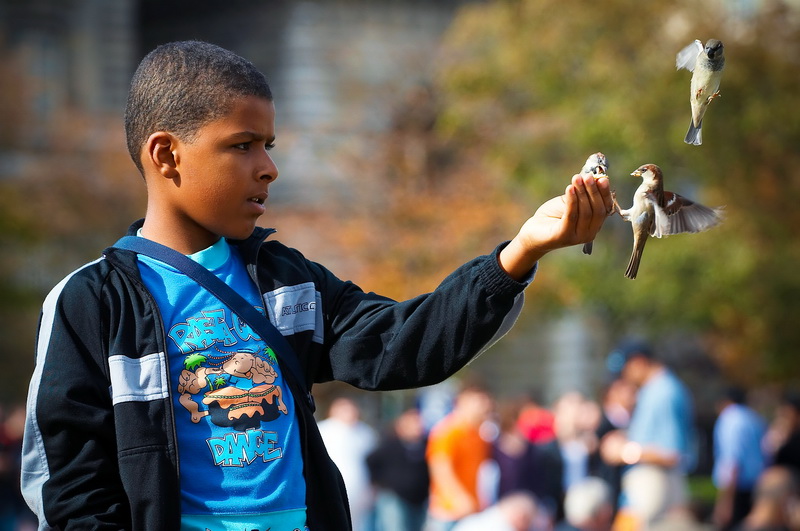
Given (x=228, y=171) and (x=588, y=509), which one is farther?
(x=588, y=509)

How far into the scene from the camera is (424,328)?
9.53 ft

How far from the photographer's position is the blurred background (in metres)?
16.0

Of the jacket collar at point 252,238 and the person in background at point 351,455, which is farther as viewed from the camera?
the person in background at point 351,455

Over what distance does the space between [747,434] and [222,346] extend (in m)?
11.6

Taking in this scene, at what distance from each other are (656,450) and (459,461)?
97.7 inches

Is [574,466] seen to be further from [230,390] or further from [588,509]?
[230,390]

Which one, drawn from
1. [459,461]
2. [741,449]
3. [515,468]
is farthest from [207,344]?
[741,449]

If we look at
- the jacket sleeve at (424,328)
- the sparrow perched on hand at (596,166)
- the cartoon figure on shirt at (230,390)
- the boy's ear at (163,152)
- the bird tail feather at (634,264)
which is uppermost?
the boy's ear at (163,152)

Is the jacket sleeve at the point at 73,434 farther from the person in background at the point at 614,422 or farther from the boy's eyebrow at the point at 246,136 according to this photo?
the person in background at the point at 614,422

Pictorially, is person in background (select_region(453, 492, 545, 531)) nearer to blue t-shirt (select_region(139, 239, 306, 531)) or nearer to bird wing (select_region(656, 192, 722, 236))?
blue t-shirt (select_region(139, 239, 306, 531))

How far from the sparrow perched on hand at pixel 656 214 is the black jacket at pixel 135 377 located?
0.28m

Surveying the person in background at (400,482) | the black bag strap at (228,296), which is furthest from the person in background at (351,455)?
the black bag strap at (228,296)

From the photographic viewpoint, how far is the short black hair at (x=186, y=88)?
2914 millimetres

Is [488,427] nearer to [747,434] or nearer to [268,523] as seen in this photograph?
[747,434]
